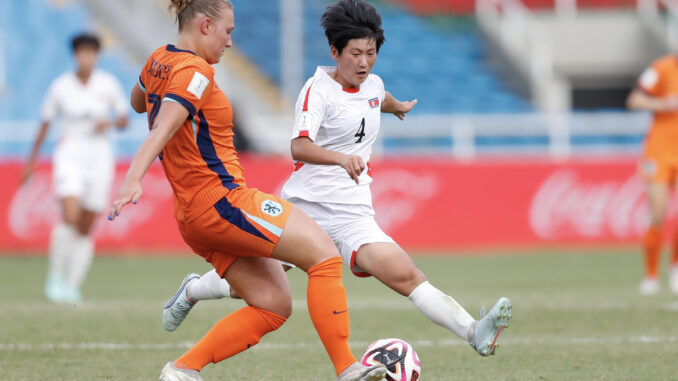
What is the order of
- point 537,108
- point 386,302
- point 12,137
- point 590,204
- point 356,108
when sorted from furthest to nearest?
point 537,108 → point 12,137 → point 590,204 → point 386,302 → point 356,108

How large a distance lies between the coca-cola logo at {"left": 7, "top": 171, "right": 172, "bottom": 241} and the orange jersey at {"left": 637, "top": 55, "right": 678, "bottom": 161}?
7615 millimetres

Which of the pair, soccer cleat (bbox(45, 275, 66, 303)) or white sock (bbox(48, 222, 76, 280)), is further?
white sock (bbox(48, 222, 76, 280))

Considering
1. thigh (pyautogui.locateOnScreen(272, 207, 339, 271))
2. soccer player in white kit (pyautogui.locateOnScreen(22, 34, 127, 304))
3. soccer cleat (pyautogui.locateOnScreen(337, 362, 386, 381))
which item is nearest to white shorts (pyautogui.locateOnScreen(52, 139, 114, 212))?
soccer player in white kit (pyautogui.locateOnScreen(22, 34, 127, 304))

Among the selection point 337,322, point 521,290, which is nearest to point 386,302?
point 521,290

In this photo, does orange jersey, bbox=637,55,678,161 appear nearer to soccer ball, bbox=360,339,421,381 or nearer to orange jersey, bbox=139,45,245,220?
soccer ball, bbox=360,339,421,381

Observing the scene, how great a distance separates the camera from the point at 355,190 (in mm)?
5438

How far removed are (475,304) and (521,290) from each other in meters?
1.75

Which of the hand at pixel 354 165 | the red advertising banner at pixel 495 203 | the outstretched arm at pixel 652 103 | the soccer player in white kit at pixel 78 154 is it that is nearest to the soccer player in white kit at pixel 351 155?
the hand at pixel 354 165

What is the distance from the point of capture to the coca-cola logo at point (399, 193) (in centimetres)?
1553

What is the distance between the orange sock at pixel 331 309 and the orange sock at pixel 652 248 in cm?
615

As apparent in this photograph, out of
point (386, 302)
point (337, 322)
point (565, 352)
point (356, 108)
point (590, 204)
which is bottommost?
point (590, 204)

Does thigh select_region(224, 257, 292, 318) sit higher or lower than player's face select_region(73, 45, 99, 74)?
lower

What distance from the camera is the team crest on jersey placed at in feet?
14.9

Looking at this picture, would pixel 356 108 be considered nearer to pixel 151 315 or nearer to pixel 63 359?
pixel 63 359
